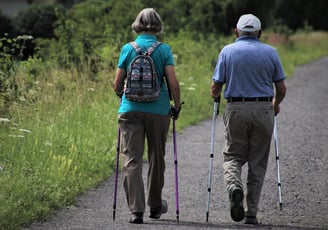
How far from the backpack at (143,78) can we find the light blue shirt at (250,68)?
25.4 inches

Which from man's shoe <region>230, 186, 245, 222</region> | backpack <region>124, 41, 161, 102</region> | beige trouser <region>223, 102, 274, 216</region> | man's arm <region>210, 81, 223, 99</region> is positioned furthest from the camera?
man's arm <region>210, 81, 223, 99</region>

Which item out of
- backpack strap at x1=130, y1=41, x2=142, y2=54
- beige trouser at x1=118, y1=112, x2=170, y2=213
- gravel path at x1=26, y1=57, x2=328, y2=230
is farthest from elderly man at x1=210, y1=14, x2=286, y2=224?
backpack strap at x1=130, y1=41, x2=142, y2=54

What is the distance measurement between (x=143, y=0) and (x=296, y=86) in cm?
488

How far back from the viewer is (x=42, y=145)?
1020 centimetres

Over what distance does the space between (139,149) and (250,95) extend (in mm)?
1036

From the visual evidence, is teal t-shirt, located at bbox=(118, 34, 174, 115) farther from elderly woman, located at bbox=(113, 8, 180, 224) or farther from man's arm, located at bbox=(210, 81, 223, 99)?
man's arm, located at bbox=(210, 81, 223, 99)

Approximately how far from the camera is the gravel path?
7.98 metres

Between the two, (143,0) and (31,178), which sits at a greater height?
(143,0)

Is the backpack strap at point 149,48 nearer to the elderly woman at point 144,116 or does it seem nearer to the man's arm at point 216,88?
the elderly woman at point 144,116

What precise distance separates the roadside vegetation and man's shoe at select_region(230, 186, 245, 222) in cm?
160

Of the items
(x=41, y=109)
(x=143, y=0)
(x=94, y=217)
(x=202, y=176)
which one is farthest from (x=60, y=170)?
(x=143, y=0)

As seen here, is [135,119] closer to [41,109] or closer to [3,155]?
[3,155]

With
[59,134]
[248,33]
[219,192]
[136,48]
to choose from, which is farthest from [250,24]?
[59,134]

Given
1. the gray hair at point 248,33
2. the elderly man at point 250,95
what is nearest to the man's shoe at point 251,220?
the elderly man at point 250,95
